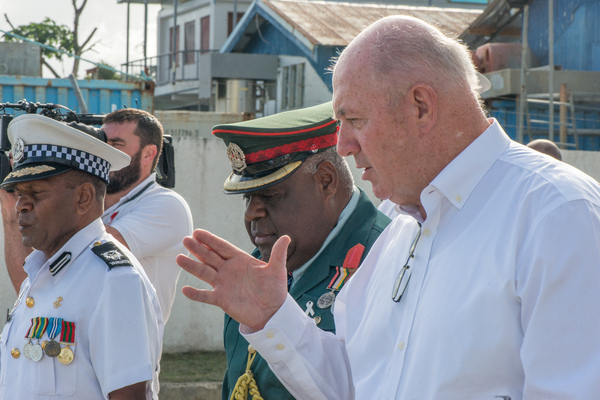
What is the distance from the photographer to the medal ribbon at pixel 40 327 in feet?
8.59

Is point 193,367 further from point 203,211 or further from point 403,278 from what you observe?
point 403,278

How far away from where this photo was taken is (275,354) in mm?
2100

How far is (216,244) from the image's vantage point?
82.1 inches

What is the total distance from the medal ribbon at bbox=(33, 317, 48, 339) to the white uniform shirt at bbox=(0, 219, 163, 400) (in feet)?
0.07

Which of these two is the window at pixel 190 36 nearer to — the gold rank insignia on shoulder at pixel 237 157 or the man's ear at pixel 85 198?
the man's ear at pixel 85 198

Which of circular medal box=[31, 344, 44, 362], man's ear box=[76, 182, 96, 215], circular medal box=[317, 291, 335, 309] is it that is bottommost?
circular medal box=[31, 344, 44, 362]

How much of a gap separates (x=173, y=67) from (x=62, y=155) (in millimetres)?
22442

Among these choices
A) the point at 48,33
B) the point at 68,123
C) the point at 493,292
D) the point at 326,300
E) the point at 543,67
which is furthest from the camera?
the point at 48,33

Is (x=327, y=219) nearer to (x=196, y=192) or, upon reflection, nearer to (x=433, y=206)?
(x=433, y=206)

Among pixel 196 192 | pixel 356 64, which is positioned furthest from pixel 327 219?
pixel 196 192

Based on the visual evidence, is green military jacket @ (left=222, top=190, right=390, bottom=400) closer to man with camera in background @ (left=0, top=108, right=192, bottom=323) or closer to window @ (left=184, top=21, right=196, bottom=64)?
man with camera in background @ (left=0, top=108, right=192, bottom=323)

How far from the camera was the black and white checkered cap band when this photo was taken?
2.87 meters

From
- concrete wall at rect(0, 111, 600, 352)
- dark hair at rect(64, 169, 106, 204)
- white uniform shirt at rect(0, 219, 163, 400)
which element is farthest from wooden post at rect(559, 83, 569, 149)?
white uniform shirt at rect(0, 219, 163, 400)

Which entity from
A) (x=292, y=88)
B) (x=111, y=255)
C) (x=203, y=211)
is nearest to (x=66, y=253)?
(x=111, y=255)
